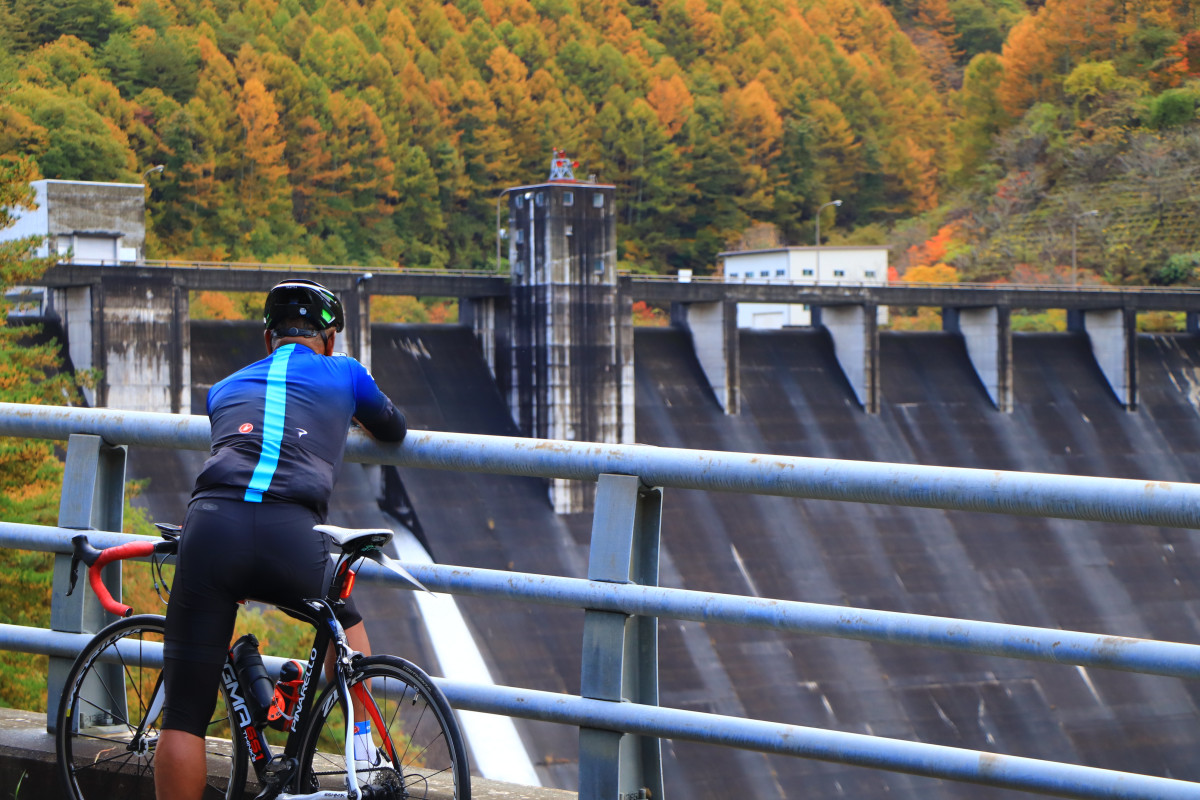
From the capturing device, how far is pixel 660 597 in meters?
3.29

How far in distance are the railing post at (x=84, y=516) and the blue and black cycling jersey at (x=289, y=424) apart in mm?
628

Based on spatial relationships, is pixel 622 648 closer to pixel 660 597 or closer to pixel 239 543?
pixel 660 597

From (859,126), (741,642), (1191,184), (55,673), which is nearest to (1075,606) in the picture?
(741,642)

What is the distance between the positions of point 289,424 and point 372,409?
0.24 meters

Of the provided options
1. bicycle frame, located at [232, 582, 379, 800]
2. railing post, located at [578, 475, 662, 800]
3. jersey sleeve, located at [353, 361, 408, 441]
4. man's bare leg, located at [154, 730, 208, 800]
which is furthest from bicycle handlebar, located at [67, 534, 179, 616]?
railing post, located at [578, 475, 662, 800]

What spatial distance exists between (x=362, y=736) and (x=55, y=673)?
1291 millimetres

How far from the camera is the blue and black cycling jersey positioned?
11.2 ft

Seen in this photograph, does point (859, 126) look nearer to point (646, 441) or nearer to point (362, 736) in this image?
point (646, 441)

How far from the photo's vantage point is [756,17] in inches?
3898

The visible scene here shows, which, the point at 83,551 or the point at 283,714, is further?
the point at 83,551

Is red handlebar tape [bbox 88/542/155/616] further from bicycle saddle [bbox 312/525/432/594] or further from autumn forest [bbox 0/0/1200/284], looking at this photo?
autumn forest [bbox 0/0/1200/284]

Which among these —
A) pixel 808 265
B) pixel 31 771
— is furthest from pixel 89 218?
pixel 31 771

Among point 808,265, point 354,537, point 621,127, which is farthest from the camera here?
point 621,127

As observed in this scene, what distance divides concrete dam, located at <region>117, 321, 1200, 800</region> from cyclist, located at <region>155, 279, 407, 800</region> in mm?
17096
